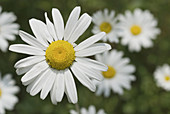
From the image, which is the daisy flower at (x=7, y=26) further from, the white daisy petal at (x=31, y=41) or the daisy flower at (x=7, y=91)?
the white daisy petal at (x=31, y=41)

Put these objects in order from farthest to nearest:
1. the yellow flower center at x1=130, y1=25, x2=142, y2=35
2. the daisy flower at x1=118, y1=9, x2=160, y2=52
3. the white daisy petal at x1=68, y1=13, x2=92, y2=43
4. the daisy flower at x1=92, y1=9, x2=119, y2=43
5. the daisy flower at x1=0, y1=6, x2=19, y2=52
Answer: the yellow flower center at x1=130, y1=25, x2=142, y2=35 < the daisy flower at x1=118, y1=9, x2=160, y2=52 < the daisy flower at x1=0, y1=6, x2=19, y2=52 < the daisy flower at x1=92, y1=9, x2=119, y2=43 < the white daisy petal at x1=68, y1=13, x2=92, y2=43

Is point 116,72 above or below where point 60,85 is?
above

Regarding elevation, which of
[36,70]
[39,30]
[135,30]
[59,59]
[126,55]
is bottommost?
[36,70]

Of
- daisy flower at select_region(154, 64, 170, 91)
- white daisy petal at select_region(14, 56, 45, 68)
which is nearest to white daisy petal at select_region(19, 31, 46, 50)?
white daisy petal at select_region(14, 56, 45, 68)

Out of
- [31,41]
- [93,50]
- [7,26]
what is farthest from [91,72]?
[7,26]

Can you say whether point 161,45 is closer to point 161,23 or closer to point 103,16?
point 161,23

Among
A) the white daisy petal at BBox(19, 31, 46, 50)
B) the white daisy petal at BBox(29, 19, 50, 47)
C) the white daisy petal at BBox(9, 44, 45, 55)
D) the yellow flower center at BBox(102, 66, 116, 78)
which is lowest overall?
the white daisy petal at BBox(9, 44, 45, 55)

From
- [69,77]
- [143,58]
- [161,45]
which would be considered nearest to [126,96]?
[143,58]

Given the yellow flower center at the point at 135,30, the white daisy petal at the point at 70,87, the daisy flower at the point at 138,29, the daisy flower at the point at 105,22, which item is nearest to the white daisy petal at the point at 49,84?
the white daisy petal at the point at 70,87

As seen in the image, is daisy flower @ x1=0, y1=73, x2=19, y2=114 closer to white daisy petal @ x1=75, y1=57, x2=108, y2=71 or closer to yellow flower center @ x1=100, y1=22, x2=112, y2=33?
yellow flower center @ x1=100, y1=22, x2=112, y2=33

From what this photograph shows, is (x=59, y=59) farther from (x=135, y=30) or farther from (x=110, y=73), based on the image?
(x=135, y=30)
